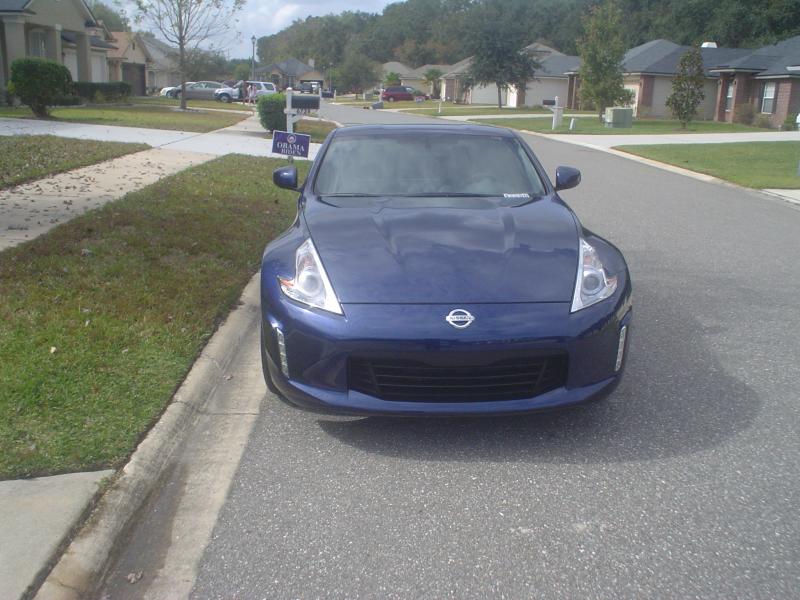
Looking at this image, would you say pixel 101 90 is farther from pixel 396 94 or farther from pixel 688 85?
pixel 396 94

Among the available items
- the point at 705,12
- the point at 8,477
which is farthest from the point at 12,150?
the point at 705,12

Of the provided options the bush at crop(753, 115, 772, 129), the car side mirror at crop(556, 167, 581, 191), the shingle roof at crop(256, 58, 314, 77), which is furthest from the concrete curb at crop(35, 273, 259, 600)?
the shingle roof at crop(256, 58, 314, 77)

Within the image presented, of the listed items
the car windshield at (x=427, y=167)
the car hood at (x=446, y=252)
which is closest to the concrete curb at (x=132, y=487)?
the car hood at (x=446, y=252)

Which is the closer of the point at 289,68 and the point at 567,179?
the point at 567,179

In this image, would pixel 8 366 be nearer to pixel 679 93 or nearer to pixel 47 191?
pixel 47 191

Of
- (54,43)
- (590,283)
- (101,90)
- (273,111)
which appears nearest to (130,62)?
(101,90)

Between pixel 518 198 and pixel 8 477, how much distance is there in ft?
10.9

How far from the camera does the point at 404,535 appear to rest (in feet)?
10.6

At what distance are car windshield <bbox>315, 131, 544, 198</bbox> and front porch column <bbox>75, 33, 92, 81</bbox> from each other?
110ft

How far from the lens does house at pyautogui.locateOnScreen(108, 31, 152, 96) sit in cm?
5403

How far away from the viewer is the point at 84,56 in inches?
1383

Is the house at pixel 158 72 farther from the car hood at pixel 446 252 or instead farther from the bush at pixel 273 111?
the car hood at pixel 446 252

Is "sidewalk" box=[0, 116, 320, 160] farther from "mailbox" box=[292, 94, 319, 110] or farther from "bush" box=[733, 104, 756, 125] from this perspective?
"bush" box=[733, 104, 756, 125]

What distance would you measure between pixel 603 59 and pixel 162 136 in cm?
2538
